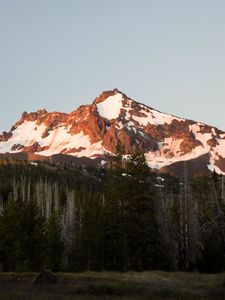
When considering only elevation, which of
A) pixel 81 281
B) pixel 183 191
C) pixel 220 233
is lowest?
pixel 81 281

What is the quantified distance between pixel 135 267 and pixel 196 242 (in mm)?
6746

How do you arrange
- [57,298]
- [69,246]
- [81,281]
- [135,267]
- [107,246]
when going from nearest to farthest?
[57,298], [81,281], [135,267], [107,246], [69,246]

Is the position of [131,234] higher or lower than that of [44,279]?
higher

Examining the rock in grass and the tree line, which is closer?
the rock in grass

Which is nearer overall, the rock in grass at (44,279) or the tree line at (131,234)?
the rock in grass at (44,279)

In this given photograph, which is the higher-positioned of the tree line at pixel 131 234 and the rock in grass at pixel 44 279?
the tree line at pixel 131 234

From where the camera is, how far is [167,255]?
163 ft

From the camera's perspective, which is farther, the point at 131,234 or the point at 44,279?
the point at 131,234

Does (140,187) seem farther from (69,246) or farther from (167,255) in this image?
(69,246)

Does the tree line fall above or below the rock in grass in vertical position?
above

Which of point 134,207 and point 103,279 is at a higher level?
point 134,207

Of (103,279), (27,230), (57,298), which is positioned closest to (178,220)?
(27,230)

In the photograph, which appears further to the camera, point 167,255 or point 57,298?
point 167,255

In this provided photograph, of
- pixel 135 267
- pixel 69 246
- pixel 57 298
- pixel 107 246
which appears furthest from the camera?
pixel 69 246
